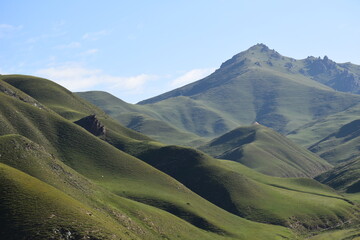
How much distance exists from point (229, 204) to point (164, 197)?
40.7 m

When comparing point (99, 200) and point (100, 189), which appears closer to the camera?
point (99, 200)

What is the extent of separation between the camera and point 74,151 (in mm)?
179750

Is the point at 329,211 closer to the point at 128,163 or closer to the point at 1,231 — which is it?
the point at 128,163

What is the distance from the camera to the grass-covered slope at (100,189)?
97.0m

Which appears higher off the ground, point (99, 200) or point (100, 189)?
point (100, 189)

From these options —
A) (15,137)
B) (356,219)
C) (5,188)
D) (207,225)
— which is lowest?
(356,219)

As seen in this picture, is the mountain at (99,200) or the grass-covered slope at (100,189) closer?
the mountain at (99,200)

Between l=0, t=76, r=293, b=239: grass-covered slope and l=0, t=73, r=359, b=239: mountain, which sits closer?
l=0, t=73, r=359, b=239: mountain

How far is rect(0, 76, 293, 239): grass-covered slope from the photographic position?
96994 mm

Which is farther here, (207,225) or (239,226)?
(239,226)

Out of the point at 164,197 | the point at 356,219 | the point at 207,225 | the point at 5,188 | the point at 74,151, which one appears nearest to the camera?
the point at 5,188

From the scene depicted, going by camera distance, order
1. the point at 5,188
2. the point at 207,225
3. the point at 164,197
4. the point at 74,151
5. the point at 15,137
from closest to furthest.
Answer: the point at 5,188
the point at 15,137
the point at 207,225
the point at 164,197
the point at 74,151

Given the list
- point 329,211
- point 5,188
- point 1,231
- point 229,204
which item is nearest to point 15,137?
point 5,188

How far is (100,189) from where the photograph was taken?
435 feet
